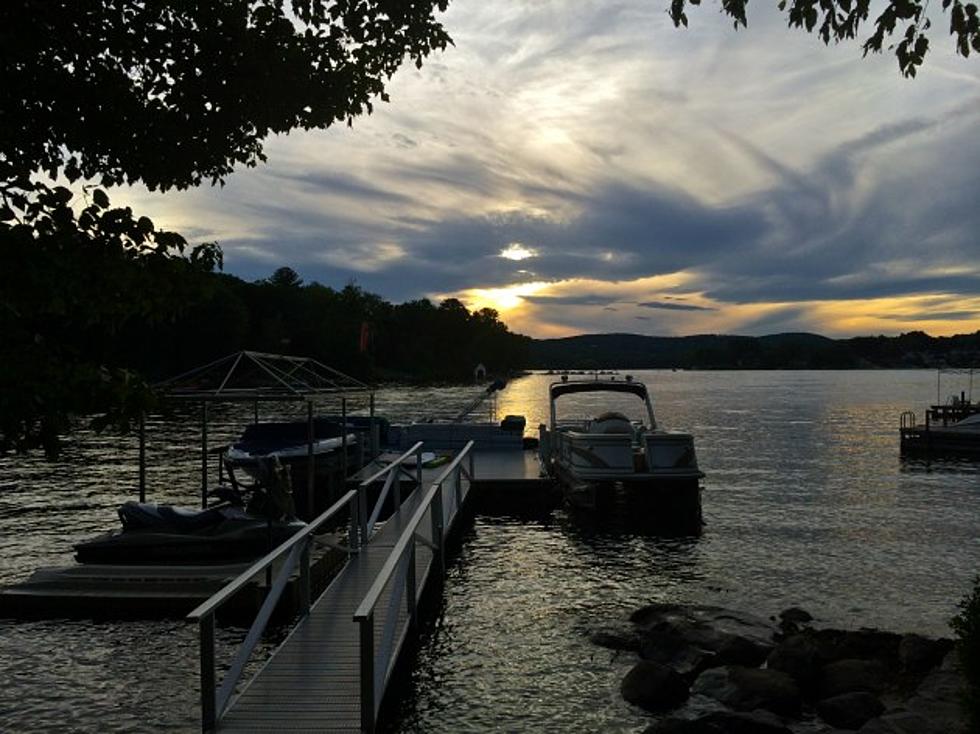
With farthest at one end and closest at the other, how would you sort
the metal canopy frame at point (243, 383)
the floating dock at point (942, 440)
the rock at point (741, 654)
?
1. the floating dock at point (942, 440)
2. the metal canopy frame at point (243, 383)
3. the rock at point (741, 654)

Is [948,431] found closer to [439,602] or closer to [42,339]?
[439,602]

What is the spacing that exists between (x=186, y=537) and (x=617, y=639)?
7.78 m

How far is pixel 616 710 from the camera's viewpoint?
35.3ft

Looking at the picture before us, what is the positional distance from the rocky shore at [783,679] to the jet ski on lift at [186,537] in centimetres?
621

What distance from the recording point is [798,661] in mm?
11273

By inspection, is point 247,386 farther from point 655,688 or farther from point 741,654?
point 741,654

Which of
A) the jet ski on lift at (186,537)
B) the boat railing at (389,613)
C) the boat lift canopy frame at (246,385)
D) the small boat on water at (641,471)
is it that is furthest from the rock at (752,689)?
the small boat on water at (641,471)

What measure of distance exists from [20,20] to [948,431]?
167 feet

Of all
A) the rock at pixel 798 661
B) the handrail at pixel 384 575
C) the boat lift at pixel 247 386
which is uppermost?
the boat lift at pixel 247 386

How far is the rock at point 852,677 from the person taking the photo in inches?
430

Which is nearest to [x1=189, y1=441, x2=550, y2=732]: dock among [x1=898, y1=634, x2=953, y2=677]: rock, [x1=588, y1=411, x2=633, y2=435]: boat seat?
[x1=898, y1=634, x2=953, y2=677]: rock

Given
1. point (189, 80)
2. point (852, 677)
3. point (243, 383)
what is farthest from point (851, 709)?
point (243, 383)

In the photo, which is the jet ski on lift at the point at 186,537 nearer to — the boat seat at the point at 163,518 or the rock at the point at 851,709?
the boat seat at the point at 163,518

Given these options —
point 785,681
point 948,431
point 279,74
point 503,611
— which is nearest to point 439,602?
point 503,611
